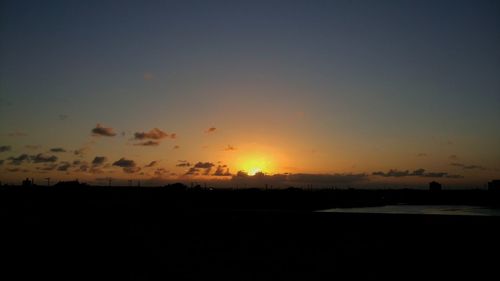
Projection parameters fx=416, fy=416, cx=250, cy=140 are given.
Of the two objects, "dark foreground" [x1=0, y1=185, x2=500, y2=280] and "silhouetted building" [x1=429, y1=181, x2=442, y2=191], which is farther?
"silhouetted building" [x1=429, y1=181, x2=442, y2=191]

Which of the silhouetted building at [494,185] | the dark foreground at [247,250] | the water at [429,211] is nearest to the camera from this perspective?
the dark foreground at [247,250]

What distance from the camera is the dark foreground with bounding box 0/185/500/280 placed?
17.6m

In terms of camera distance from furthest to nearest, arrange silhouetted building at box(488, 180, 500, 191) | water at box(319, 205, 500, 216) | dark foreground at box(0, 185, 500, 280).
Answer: silhouetted building at box(488, 180, 500, 191) < water at box(319, 205, 500, 216) < dark foreground at box(0, 185, 500, 280)

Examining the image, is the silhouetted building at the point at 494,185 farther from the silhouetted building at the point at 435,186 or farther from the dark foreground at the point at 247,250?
the dark foreground at the point at 247,250

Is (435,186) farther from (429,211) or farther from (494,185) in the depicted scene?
(429,211)

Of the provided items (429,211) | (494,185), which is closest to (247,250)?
(429,211)

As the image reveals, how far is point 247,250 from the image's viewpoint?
22766mm

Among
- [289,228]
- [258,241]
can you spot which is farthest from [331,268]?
[289,228]

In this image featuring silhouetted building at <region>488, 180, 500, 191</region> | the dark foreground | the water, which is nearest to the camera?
the dark foreground

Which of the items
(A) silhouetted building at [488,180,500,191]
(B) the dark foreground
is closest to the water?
(B) the dark foreground

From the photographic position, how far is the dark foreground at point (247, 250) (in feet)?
57.7

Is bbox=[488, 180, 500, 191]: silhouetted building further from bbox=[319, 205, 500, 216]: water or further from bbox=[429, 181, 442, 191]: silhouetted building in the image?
bbox=[319, 205, 500, 216]: water

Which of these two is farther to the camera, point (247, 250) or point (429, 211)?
point (429, 211)

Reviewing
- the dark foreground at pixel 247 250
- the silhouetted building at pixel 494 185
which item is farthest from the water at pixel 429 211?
the silhouetted building at pixel 494 185
